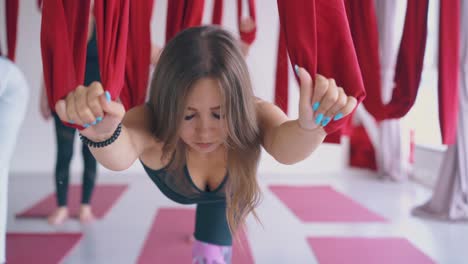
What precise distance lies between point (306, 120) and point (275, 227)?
1.76 meters

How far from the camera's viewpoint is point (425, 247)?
2.03 metres

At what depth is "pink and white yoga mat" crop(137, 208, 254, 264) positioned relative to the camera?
188 centimetres

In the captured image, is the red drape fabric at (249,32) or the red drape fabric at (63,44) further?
the red drape fabric at (249,32)

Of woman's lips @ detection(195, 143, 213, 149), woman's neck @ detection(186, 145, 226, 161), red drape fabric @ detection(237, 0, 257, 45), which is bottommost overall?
woman's neck @ detection(186, 145, 226, 161)

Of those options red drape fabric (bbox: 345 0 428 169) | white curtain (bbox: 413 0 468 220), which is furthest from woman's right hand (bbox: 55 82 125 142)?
white curtain (bbox: 413 0 468 220)

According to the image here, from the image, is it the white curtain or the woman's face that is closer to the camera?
the woman's face

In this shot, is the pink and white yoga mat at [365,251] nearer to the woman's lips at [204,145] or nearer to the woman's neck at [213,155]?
the woman's neck at [213,155]

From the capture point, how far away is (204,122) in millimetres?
929

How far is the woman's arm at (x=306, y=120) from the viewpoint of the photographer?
0.67 metres

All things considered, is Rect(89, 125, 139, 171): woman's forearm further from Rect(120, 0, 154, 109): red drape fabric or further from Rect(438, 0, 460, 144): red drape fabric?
Rect(438, 0, 460, 144): red drape fabric

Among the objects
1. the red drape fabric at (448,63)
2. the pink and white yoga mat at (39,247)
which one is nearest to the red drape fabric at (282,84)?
the red drape fabric at (448,63)

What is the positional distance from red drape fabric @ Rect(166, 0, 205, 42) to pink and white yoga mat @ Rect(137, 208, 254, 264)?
97 cm

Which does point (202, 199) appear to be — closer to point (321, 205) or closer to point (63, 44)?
point (63, 44)

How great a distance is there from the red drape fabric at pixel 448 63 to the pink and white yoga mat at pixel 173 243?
95cm
